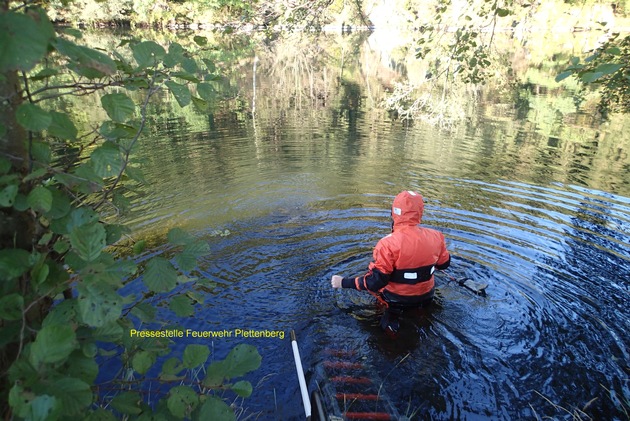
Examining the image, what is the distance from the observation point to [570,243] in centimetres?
758

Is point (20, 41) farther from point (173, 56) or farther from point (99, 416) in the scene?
point (99, 416)

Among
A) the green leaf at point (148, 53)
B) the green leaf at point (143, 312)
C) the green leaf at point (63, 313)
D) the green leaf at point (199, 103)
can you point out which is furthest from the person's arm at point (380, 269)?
the green leaf at point (63, 313)

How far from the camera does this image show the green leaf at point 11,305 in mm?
1422

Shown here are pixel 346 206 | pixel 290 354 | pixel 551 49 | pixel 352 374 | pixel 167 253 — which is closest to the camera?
pixel 352 374

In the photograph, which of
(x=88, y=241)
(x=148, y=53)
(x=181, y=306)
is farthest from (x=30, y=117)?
(x=181, y=306)

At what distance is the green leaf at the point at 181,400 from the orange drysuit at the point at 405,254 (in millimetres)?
3365

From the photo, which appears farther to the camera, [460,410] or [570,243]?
[570,243]

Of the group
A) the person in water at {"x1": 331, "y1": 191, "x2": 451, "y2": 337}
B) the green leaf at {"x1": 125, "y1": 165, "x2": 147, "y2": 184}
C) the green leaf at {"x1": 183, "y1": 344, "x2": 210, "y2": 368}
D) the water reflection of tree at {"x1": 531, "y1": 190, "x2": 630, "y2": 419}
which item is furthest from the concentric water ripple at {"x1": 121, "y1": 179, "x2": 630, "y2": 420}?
the green leaf at {"x1": 125, "y1": 165, "x2": 147, "y2": 184}

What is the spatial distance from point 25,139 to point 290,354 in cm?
390

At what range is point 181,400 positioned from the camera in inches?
64.1

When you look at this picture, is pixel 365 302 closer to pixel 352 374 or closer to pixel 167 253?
pixel 352 374

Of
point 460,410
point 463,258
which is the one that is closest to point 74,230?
point 460,410

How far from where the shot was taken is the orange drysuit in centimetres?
467

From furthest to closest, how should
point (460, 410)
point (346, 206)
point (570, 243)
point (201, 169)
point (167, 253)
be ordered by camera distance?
1. point (201, 169)
2. point (346, 206)
3. point (570, 243)
4. point (167, 253)
5. point (460, 410)
